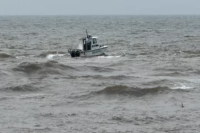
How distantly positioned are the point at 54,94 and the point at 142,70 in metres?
11.3

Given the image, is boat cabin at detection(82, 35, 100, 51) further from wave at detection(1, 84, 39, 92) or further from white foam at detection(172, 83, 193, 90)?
white foam at detection(172, 83, 193, 90)

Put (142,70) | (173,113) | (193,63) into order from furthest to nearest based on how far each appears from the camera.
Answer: (193,63) < (142,70) < (173,113)

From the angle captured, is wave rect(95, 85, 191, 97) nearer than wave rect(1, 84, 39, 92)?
Yes

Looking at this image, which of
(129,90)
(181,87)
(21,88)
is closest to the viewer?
(129,90)

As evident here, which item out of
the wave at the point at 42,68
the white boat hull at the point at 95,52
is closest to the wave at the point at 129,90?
the wave at the point at 42,68

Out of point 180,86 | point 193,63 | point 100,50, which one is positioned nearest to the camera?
point 180,86

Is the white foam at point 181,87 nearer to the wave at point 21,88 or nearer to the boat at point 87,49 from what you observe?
the wave at point 21,88

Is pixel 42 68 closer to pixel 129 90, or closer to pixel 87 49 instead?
pixel 129 90

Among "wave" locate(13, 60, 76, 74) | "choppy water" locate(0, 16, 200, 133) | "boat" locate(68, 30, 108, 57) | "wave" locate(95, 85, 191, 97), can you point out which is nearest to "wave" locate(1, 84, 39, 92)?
"choppy water" locate(0, 16, 200, 133)

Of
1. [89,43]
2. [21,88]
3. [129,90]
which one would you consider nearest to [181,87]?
[129,90]

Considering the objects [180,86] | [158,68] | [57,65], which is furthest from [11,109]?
[158,68]

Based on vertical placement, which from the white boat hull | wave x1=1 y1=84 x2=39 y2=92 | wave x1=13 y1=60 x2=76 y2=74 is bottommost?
the white boat hull

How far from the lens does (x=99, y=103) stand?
2239 centimetres

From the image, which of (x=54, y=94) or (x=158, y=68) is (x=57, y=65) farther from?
(x=54, y=94)
